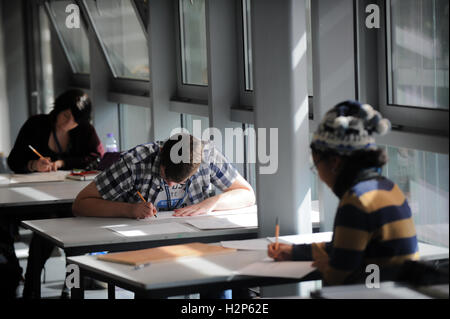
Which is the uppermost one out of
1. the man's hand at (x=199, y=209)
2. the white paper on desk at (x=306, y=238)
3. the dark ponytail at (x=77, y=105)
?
the dark ponytail at (x=77, y=105)

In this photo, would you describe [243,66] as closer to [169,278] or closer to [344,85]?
[344,85]

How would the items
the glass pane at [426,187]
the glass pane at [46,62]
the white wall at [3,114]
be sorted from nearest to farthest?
1. the glass pane at [426,187]
2. the glass pane at [46,62]
3. the white wall at [3,114]

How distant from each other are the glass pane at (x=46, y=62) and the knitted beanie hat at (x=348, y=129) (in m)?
6.82

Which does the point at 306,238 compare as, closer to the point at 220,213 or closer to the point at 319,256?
the point at 319,256

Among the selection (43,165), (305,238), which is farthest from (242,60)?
(305,238)

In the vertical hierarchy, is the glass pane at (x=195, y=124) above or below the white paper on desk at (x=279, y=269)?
above

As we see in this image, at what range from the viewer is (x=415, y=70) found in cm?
353

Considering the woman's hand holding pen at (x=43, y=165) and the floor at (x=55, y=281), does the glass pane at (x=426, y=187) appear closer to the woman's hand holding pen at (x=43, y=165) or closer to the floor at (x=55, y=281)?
the floor at (x=55, y=281)

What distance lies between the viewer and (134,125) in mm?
7305

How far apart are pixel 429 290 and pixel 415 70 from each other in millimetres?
1350

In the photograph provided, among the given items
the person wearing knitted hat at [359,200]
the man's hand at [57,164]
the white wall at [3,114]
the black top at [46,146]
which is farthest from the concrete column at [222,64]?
the white wall at [3,114]

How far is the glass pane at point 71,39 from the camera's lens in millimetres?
8539

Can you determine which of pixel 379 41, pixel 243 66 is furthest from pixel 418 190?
pixel 243 66

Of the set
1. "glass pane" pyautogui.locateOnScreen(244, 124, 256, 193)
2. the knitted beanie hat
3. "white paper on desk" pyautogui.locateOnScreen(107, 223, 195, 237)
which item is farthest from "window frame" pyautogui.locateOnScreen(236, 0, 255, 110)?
the knitted beanie hat
